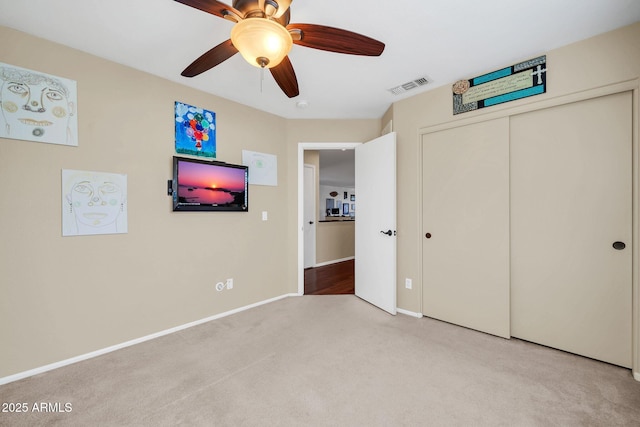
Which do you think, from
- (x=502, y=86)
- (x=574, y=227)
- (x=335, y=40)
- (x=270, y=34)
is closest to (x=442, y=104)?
(x=502, y=86)

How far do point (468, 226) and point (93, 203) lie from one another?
3330 millimetres

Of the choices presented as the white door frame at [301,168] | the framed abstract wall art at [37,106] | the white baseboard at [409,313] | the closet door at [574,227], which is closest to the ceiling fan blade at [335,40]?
the closet door at [574,227]

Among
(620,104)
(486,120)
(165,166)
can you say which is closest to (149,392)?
(165,166)

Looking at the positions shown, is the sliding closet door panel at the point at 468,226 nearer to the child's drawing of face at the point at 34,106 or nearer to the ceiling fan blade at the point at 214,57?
the ceiling fan blade at the point at 214,57

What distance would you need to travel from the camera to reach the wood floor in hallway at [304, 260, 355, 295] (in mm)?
3879

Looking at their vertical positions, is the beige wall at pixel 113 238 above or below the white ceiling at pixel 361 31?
below

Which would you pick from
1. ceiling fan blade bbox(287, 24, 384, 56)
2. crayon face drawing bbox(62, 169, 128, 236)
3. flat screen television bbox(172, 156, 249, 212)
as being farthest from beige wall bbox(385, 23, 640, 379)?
crayon face drawing bbox(62, 169, 128, 236)

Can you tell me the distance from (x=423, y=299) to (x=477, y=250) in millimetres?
783

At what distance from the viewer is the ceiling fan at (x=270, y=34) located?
1238mm

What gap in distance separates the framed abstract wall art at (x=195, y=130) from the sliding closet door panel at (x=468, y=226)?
7.57 ft

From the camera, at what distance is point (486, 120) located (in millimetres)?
2471

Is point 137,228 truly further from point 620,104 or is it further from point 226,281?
point 620,104

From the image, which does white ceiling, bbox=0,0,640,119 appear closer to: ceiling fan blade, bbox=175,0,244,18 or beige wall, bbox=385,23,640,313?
beige wall, bbox=385,23,640,313

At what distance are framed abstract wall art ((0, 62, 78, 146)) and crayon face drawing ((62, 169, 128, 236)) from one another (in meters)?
0.30
